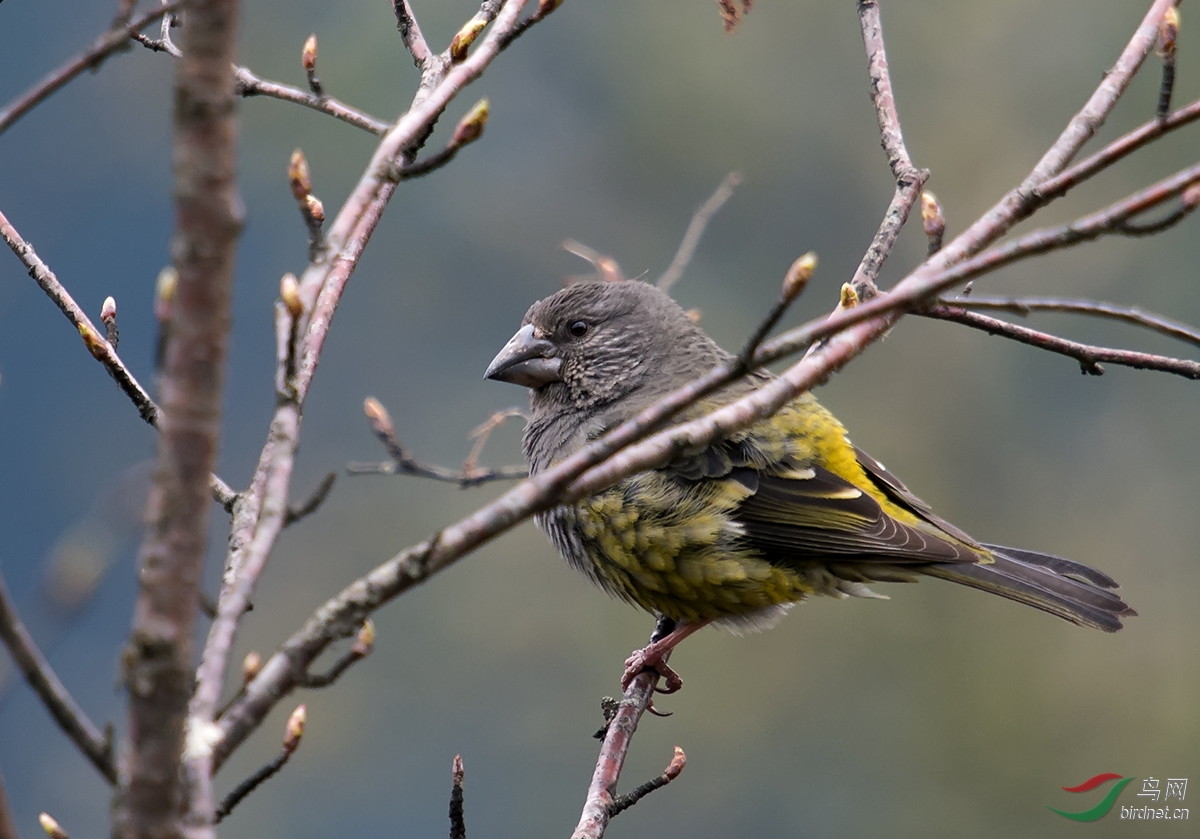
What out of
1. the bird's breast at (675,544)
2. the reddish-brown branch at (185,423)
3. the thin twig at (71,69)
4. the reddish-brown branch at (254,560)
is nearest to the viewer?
the reddish-brown branch at (185,423)

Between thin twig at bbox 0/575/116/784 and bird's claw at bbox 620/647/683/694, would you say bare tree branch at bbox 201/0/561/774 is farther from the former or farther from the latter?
bird's claw at bbox 620/647/683/694

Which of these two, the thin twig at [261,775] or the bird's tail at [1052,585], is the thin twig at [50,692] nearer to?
the thin twig at [261,775]

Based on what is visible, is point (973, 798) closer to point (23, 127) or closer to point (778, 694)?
point (778, 694)

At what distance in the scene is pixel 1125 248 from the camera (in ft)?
32.7

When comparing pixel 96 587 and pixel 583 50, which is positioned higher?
pixel 583 50

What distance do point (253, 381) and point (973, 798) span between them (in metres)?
6.58

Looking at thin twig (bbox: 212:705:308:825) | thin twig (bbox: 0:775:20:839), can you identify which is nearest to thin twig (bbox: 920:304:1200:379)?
thin twig (bbox: 212:705:308:825)

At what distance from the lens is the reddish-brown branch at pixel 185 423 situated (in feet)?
3.75

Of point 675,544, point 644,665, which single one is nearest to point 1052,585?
point 675,544

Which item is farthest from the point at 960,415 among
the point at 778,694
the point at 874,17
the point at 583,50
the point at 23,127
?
the point at 23,127

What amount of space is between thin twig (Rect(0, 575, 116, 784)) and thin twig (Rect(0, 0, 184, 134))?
2.12 feet

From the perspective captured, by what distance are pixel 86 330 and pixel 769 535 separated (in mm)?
2180

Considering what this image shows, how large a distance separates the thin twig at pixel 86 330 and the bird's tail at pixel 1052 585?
90.7 inches

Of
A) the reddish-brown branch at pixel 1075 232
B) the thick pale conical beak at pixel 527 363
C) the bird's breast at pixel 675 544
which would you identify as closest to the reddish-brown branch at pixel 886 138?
the bird's breast at pixel 675 544
